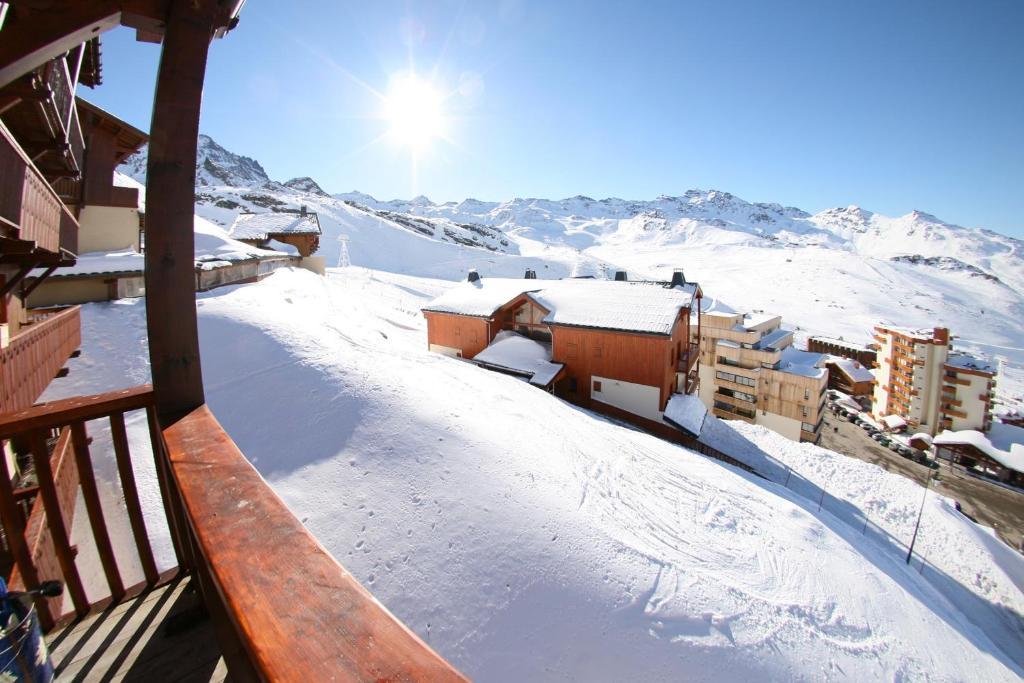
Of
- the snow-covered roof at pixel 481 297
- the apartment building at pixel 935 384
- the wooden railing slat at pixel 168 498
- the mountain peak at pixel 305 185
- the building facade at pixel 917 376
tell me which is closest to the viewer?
the wooden railing slat at pixel 168 498

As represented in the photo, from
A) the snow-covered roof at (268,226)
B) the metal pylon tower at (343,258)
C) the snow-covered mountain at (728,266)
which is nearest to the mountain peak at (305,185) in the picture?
the snow-covered mountain at (728,266)

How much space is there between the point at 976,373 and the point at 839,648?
48.8m

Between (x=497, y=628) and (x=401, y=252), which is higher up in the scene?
(x=401, y=252)

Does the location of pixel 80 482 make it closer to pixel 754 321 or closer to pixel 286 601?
pixel 286 601

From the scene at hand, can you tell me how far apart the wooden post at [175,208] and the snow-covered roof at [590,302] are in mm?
16306

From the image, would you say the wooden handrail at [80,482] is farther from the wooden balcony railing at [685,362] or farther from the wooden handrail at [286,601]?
the wooden balcony railing at [685,362]

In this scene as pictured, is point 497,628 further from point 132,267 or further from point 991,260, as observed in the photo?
point 991,260

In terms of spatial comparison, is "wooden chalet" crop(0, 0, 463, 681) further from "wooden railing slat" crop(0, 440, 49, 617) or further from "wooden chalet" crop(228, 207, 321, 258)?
"wooden chalet" crop(228, 207, 321, 258)

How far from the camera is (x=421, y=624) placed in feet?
15.2

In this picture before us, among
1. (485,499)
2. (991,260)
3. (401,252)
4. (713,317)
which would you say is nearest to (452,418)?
(485,499)

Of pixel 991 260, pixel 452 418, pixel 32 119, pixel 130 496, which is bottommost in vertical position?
pixel 452 418

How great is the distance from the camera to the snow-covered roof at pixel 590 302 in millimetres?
17812

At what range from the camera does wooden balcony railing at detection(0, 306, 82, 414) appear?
5008 millimetres

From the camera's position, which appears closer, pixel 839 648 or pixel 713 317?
pixel 839 648
